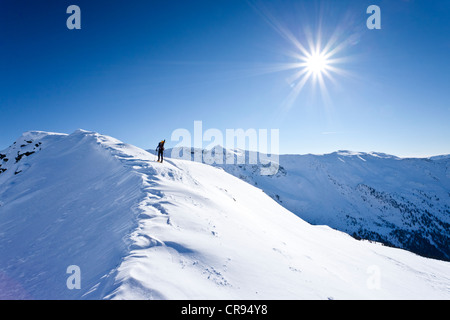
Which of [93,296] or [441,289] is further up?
[93,296]

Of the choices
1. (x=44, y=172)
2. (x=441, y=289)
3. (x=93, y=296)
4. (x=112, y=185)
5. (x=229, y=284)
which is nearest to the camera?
(x=93, y=296)

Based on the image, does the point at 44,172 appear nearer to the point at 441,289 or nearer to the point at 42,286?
the point at 42,286

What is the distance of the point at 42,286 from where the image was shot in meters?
7.09

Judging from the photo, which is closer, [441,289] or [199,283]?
[199,283]

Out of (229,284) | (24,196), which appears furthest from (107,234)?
(24,196)

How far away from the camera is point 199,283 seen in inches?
228

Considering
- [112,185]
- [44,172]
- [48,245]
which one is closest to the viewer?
[48,245]

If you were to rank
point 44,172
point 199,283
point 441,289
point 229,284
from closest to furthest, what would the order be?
1. point 199,283
2. point 229,284
3. point 441,289
4. point 44,172

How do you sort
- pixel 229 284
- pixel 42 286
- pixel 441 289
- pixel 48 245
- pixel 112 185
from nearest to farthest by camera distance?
pixel 229 284 → pixel 42 286 → pixel 48 245 → pixel 112 185 → pixel 441 289

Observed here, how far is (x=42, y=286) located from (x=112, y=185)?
7.41m

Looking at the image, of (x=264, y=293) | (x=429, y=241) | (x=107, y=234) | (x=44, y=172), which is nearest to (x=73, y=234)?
(x=107, y=234)
